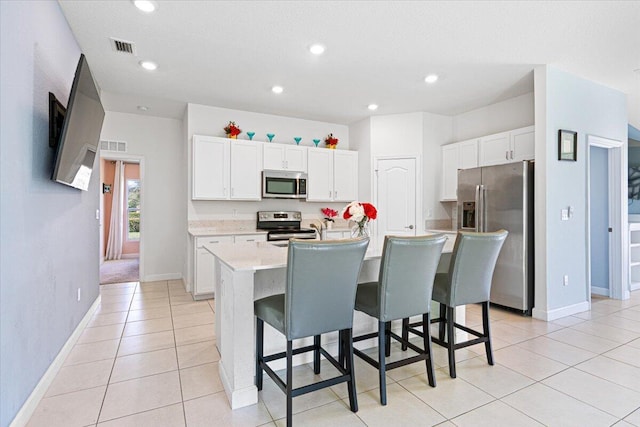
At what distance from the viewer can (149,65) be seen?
348 cm

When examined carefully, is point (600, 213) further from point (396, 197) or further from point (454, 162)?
point (396, 197)

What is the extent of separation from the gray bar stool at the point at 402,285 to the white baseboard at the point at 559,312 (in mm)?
2143

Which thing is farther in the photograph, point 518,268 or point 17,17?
point 518,268

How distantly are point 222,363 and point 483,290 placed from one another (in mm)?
1999

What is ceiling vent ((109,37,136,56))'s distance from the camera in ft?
9.82

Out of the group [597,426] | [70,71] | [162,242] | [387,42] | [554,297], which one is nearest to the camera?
[597,426]

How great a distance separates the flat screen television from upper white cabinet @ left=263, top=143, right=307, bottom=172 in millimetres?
2503

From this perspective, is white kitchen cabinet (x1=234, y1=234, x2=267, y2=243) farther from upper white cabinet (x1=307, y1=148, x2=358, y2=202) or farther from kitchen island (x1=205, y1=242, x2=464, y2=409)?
kitchen island (x1=205, y1=242, x2=464, y2=409)

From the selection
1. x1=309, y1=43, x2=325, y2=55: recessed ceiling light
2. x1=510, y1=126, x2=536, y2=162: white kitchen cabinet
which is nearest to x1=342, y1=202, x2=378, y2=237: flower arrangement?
x1=309, y1=43, x2=325, y2=55: recessed ceiling light

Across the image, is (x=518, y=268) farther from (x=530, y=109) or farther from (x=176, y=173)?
(x=176, y=173)

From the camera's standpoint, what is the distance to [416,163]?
514cm

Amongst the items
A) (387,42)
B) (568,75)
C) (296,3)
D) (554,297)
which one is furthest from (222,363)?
(568,75)

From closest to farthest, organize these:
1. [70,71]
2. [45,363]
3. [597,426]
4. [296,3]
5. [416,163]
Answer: [597,426] < [45,363] < [296,3] < [70,71] < [416,163]

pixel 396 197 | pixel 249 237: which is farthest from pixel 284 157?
pixel 396 197
